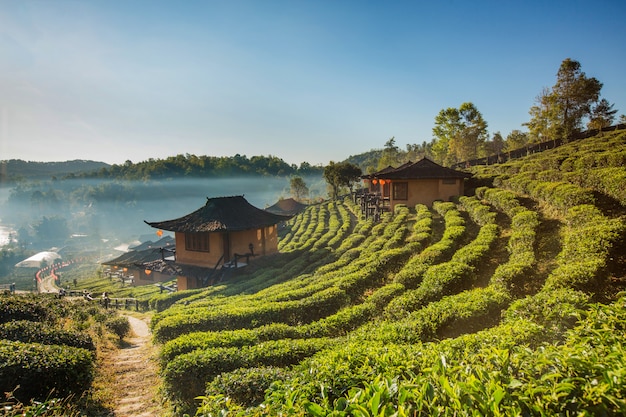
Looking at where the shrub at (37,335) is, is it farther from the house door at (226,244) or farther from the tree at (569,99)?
the tree at (569,99)

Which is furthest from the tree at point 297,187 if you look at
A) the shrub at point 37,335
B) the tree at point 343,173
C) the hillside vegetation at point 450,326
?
the shrub at point 37,335

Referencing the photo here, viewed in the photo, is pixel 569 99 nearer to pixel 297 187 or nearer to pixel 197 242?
pixel 197 242

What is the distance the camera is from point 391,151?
91.9m

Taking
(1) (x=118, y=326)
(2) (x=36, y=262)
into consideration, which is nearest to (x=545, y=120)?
(1) (x=118, y=326)

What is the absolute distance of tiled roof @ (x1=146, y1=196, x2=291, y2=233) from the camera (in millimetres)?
24578

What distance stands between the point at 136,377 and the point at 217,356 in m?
4.44

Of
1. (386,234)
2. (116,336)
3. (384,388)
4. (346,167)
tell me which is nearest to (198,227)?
(116,336)

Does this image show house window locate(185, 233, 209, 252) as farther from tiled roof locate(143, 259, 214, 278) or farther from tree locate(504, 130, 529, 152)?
tree locate(504, 130, 529, 152)

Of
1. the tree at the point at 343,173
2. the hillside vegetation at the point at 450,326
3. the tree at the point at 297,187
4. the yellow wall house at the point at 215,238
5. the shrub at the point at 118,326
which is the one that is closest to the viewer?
the hillside vegetation at the point at 450,326

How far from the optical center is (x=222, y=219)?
25.0m

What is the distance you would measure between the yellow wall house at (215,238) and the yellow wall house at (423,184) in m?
10.3

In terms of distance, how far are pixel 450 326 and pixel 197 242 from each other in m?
21.7

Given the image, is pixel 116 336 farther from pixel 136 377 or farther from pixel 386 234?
pixel 386 234

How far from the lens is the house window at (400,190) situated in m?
27.7
